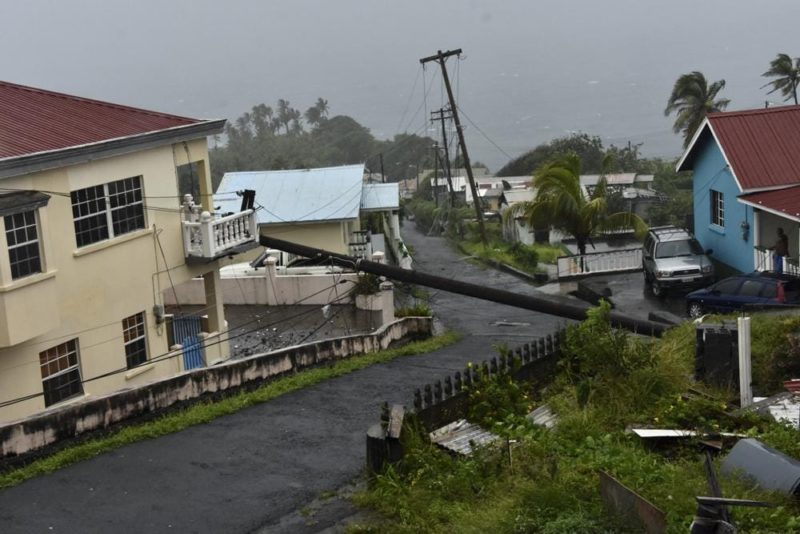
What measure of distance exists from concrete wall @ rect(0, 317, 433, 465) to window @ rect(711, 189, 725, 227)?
1334 centimetres

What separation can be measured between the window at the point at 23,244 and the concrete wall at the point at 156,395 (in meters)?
4.20

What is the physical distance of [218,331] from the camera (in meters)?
25.7

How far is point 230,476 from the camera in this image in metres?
13.2

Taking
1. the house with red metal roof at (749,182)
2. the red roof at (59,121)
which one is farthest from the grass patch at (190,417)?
the house with red metal roof at (749,182)

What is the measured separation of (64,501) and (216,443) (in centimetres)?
277

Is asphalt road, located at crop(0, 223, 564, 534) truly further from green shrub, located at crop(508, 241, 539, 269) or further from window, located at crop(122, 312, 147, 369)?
green shrub, located at crop(508, 241, 539, 269)

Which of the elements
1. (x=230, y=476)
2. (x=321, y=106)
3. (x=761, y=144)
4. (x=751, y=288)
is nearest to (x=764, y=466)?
(x=230, y=476)

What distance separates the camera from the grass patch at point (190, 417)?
1362cm

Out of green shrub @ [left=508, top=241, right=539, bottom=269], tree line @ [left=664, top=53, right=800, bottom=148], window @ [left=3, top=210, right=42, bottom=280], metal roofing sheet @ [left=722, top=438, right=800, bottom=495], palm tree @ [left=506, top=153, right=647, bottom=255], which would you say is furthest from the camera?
tree line @ [left=664, top=53, right=800, bottom=148]

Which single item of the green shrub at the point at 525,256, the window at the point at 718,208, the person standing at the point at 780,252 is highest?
the window at the point at 718,208

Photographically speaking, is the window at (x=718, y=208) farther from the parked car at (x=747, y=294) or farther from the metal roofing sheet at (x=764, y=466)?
the metal roofing sheet at (x=764, y=466)

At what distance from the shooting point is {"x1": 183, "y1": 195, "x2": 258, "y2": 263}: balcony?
24062mm

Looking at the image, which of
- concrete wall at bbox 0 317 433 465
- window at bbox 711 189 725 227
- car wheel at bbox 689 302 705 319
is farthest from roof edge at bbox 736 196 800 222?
concrete wall at bbox 0 317 433 465

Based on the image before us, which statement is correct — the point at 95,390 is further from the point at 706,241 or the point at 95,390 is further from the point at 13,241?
the point at 706,241
